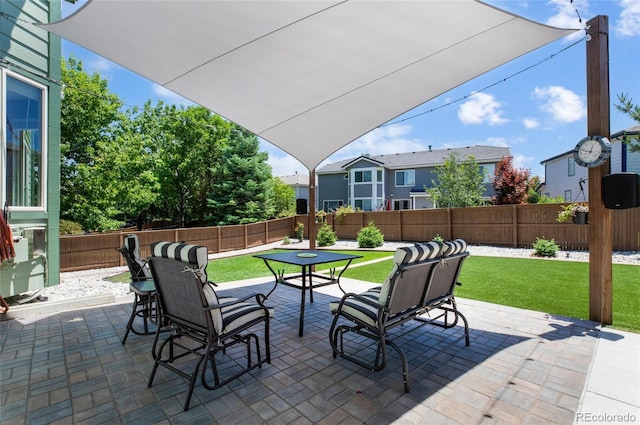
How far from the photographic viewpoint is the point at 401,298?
8.95 feet

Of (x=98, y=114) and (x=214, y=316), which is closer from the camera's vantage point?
(x=214, y=316)

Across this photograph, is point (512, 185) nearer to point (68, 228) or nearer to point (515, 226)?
point (515, 226)

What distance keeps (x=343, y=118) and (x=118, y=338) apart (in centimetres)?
430

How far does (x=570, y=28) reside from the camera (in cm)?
300

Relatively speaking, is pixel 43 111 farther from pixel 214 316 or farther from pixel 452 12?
pixel 452 12

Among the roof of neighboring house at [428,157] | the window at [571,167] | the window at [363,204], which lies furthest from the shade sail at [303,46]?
the window at [363,204]

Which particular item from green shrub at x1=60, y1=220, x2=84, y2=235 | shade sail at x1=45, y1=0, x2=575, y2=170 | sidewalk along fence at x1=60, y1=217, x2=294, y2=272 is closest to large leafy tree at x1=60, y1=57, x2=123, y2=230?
green shrub at x1=60, y1=220, x2=84, y2=235

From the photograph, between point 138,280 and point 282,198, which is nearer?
point 138,280

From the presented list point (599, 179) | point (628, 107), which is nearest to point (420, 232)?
point (628, 107)

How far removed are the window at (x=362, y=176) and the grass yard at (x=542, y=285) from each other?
15932 millimetres

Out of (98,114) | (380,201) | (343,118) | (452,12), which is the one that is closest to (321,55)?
(452,12)

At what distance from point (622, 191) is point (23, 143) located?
8.29 metres

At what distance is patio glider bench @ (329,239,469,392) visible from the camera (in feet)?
8.39

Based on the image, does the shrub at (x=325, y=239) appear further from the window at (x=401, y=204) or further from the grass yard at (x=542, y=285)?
the window at (x=401, y=204)
